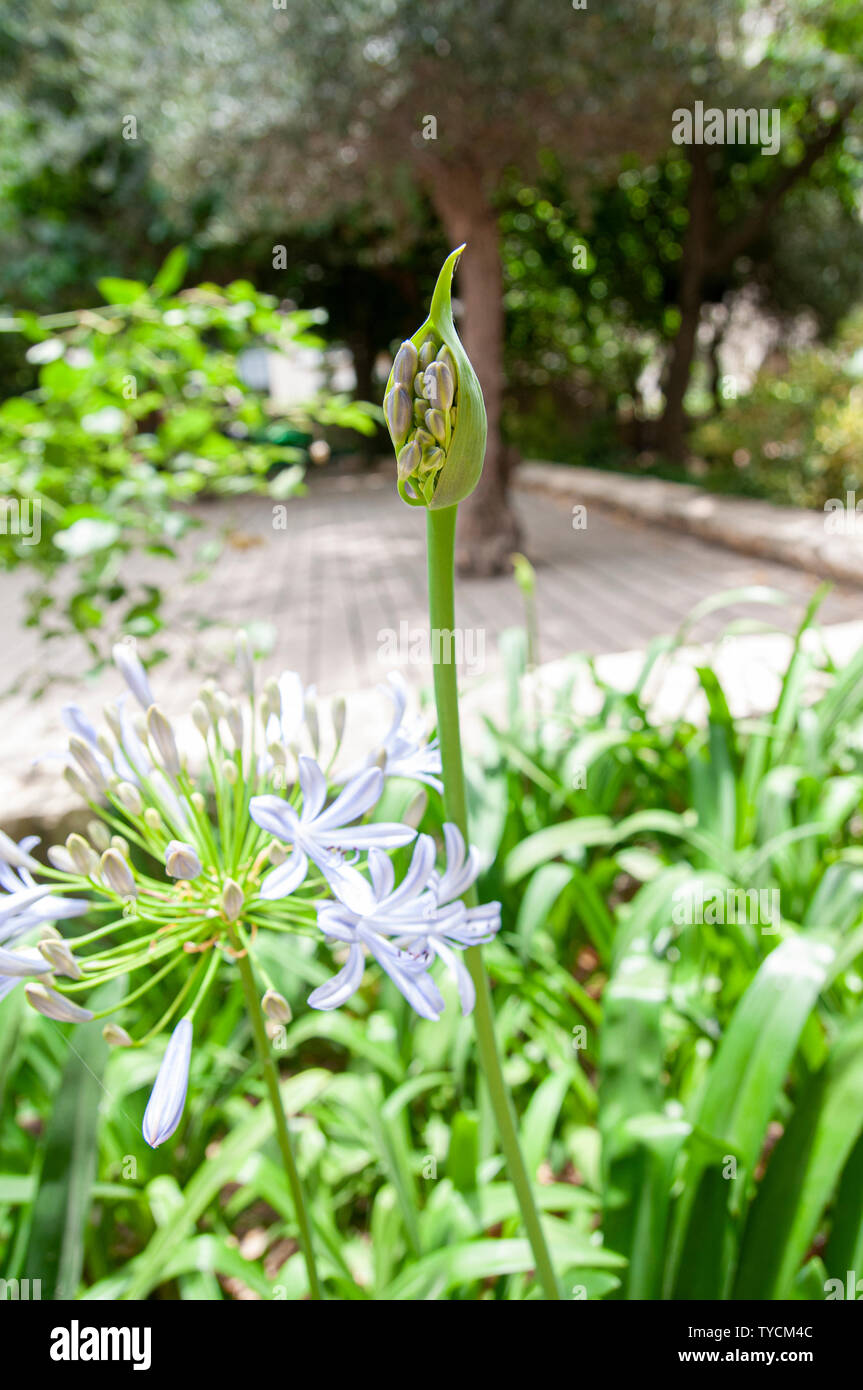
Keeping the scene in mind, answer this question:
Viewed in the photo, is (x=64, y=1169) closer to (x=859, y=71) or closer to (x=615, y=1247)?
(x=615, y=1247)

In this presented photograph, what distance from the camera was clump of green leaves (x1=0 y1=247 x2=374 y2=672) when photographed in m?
1.93

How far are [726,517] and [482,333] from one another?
2.53 metres

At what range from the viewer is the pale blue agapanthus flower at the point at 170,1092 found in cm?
46

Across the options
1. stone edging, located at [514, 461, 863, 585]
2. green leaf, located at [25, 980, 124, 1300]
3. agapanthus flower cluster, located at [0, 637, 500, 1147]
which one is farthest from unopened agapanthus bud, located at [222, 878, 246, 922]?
stone edging, located at [514, 461, 863, 585]

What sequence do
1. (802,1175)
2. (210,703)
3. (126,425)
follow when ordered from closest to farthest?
(210,703) < (802,1175) < (126,425)

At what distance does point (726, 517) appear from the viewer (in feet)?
25.8

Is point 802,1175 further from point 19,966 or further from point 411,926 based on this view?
point 19,966

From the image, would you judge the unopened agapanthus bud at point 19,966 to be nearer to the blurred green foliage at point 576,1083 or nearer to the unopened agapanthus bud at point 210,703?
the unopened agapanthus bud at point 210,703

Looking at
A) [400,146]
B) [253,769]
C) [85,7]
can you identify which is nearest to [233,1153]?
[253,769]

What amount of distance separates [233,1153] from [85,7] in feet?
37.5

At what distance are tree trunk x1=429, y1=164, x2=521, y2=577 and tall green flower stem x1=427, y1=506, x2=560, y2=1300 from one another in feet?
19.8

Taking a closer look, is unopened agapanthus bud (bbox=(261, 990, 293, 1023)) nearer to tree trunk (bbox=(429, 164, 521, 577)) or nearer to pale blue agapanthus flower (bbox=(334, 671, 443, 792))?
pale blue agapanthus flower (bbox=(334, 671, 443, 792))

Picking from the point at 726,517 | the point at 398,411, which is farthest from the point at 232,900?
the point at 726,517

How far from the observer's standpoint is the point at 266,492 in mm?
2305
